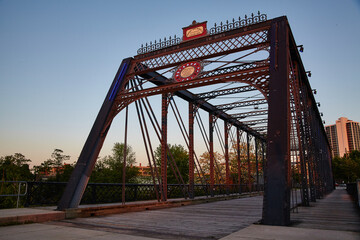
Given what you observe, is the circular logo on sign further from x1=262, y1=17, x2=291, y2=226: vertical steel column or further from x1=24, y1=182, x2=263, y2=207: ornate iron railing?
x1=24, y1=182, x2=263, y2=207: ornate iron railing

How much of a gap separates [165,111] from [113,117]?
4.12 meters

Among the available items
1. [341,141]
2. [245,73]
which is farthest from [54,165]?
[341,141]

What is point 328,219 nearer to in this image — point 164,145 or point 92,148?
point 92,148

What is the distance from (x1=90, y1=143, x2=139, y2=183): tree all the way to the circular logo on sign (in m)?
42.1

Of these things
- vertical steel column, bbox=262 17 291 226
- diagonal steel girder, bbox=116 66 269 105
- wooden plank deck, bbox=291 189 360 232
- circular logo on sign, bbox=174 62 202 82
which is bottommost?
wooden plank deck, bbox=291 189 360 232

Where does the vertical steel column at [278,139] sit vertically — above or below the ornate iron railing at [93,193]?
above

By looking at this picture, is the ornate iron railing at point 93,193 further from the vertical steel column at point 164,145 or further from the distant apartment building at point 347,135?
the distant apartment building at point 347,135

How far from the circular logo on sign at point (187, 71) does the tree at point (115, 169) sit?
138 feet

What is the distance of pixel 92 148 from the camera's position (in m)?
9.48

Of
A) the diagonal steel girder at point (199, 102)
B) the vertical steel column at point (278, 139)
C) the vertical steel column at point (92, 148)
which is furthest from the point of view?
the diagonal steel girder at point (199, 102)

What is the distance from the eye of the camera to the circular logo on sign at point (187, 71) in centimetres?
967

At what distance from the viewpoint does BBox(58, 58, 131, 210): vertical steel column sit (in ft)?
27.3

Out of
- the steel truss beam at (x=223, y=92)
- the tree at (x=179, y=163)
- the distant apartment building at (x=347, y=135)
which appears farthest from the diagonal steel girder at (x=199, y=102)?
the distant apartment building at (x=347, y=135)

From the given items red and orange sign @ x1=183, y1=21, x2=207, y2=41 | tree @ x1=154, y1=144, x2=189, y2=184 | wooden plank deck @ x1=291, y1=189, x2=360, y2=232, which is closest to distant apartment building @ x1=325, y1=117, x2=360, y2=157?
tree @ x1=154, y1=144, x2=189, y2=184
